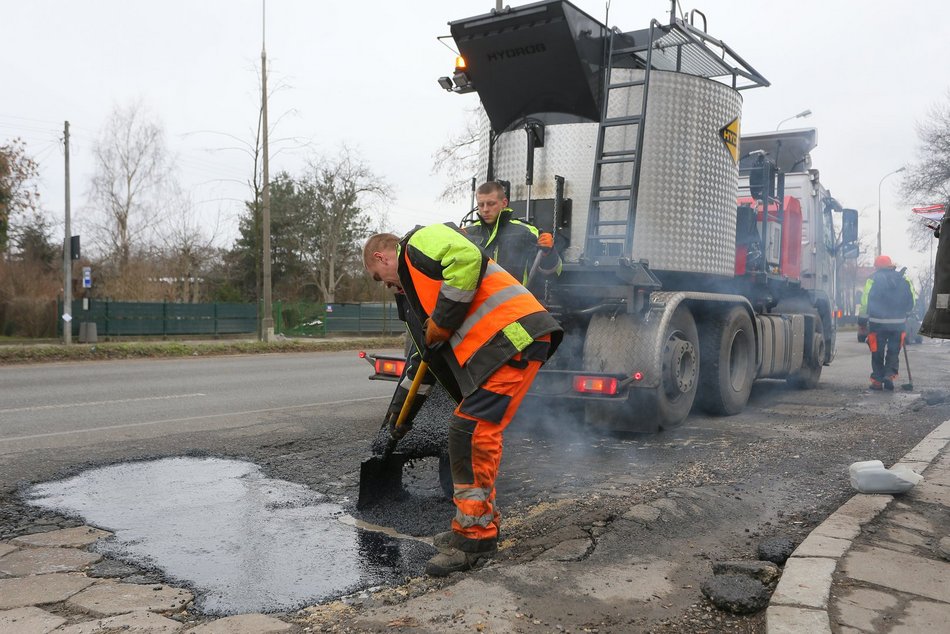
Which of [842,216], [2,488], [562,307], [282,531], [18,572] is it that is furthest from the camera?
[842,216]

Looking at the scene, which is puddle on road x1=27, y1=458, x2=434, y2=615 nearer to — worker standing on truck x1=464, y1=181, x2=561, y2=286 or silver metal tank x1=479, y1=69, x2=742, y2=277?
worker standing on truck x1=464, y1=181, x2=561, y2=286

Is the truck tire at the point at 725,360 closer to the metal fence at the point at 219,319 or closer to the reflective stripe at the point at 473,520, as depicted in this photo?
the reflective stripe at the point at 473,520

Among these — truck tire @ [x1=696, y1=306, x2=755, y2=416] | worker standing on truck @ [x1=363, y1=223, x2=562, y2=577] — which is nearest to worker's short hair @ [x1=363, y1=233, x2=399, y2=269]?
worker standing on truck @ [x1=363, y1=223, x2=562, y2=577]

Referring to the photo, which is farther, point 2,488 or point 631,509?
point 2,488

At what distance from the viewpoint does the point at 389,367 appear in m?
6.51

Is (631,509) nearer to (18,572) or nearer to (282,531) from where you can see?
(282,531)

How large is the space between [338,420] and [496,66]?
342 cm

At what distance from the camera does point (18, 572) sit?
125 inches

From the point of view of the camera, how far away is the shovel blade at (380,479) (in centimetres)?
414

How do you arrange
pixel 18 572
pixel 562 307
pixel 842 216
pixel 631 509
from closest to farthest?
pixel 18 572 < pixel 631 509 < pixel 562 307 < pixel 842 216

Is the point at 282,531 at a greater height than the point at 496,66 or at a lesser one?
lesser

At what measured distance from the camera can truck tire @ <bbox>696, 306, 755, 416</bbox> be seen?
7211 millimetres

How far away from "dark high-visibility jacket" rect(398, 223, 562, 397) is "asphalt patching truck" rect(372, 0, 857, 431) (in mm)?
2377

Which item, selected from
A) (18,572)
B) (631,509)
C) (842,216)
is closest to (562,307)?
(631,509)
